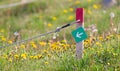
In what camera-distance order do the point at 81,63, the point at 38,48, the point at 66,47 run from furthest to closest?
1. the point at 38,48
2. the point at 66,47
3. the point at 81,63

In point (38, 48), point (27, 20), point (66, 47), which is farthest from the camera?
point (27, 20)

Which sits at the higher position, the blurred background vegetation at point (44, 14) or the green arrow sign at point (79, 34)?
the blurred background vegetation at point (44, 14)

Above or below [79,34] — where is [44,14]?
above

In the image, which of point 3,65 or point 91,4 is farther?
point 91,4

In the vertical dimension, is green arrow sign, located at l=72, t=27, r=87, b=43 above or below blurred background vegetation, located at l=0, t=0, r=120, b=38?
below

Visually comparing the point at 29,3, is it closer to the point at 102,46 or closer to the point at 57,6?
the point at 57,6

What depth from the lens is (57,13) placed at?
39.4 feet

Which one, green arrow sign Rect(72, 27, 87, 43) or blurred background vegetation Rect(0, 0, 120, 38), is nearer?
green arrow sign Rect(72, 27, 87, 43)

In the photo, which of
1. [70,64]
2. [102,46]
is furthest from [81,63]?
→ [102,46]

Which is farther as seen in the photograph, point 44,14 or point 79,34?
point 44,14

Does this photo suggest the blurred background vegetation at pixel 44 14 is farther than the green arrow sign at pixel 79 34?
Yes

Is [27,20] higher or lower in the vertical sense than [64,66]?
higher

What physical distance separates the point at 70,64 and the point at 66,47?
2.54 ft

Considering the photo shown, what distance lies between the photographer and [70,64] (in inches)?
210
